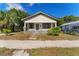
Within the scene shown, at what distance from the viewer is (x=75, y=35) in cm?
692

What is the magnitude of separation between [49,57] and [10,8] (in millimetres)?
1496

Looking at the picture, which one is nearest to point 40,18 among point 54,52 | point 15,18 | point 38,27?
point 38,27

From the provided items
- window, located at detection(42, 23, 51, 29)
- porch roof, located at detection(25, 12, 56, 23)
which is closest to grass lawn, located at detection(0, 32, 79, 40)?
window, located at detection(42, 23, 51, 29)

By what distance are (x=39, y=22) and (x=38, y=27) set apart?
12cm

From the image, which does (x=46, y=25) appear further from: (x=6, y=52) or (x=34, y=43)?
(x=6, y=52)

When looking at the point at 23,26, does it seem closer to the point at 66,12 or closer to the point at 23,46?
the point at 23,46

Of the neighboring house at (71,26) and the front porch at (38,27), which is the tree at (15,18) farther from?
the neighboring house at (71,26)

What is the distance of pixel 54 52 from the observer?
6.61 m

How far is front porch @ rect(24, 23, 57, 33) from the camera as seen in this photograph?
6.89 m

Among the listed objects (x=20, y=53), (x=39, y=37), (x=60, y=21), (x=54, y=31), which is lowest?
(x=20, y=53)

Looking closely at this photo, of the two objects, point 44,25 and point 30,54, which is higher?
point 44,25

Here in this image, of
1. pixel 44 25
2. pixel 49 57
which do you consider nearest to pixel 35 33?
pixel 44 25

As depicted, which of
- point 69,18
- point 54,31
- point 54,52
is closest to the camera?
point 54,52

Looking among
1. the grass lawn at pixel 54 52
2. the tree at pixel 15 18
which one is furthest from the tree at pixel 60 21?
the tree at pixel 15 18
